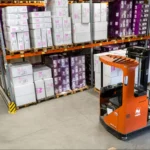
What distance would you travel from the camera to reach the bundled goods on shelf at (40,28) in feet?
14.5

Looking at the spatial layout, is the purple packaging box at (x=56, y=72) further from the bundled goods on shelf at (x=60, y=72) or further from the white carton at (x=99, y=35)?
the white carton at (x=99, y=35)

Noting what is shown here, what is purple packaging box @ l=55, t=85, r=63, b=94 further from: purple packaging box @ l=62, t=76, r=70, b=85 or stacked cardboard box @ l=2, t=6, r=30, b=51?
stacked cardboard box @ l=2, t=6, r=30, b=51

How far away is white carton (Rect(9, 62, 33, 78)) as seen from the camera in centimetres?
445

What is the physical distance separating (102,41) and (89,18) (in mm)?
828

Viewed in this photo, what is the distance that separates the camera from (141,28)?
6.10 metres

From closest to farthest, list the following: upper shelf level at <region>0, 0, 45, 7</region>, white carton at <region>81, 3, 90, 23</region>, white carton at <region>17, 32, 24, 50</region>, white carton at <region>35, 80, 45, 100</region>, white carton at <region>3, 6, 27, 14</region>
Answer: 1. white carton at <region>3, 6, 27, 14</region>
2. white carton at <region>17, 32, 24, 50</region>
3. white carton at <region>35, 80, 45, 100</region>
4. white carton at <region>81, 3, 90, 23</region>
5. upper shelf level at <region>0, 0, 45, 7</region>

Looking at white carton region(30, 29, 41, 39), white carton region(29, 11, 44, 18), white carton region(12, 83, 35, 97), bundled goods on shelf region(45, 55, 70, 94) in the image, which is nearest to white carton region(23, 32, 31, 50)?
white carton region(30, 29, 41, 39)

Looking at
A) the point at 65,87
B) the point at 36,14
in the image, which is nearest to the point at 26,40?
the point at 36,14

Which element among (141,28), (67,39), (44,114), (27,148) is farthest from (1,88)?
(141,28)

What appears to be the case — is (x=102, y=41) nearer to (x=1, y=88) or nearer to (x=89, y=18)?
(x=89, y=18)

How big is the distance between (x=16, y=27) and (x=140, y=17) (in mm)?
3771

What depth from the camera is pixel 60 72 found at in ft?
16.9

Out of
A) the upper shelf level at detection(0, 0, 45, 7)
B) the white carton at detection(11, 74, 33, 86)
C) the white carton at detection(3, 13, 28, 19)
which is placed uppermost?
the upper shelf level at detection(0, 0, 45, 7)

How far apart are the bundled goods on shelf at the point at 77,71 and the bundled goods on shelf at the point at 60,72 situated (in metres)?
0.15
